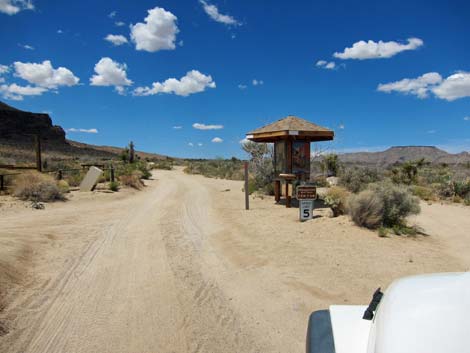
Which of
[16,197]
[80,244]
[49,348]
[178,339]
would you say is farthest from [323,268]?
[16,197]

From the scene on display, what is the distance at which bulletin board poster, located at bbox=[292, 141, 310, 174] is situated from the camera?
46.0 feet

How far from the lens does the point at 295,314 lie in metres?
4.61

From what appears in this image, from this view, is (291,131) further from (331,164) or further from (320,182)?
(331,164)

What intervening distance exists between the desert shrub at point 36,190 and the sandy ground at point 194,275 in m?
2.96

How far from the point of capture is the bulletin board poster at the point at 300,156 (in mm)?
14008

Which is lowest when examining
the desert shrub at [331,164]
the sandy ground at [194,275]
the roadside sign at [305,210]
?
the sandy ground at [194,275]

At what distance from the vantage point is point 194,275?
606 cm

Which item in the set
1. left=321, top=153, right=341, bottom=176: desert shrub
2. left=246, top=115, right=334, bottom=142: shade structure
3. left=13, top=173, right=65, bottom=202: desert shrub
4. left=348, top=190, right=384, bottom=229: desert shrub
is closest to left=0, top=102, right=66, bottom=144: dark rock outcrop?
left=13, top=173, right=65, bottom=202: desert shrub

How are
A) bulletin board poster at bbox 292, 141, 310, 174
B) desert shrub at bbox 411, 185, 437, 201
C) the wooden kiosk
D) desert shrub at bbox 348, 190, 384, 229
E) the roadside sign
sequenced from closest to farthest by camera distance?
desert shrub at bbox 348, 190, 384, 229
the roadside sign
the wooden kiosk
bulletin board poster at bbox 292, 141, 310, 174
desert shrub at bbox 411, 185, 437, 201

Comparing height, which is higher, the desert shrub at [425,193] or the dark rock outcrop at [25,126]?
the dark rock outcrop at [25,126]

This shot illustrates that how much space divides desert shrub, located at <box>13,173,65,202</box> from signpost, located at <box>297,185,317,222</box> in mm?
10034

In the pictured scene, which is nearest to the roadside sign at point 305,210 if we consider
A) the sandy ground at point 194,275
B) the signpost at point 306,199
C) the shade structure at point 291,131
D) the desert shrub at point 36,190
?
the signpost at point 306,199

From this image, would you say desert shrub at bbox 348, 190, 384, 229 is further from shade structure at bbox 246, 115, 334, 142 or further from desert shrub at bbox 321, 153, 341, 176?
desert shrub at bbox 321, 153, 341, 176

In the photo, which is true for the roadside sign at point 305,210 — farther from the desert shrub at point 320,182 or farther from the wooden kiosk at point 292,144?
the desert shrub at point 320,182
